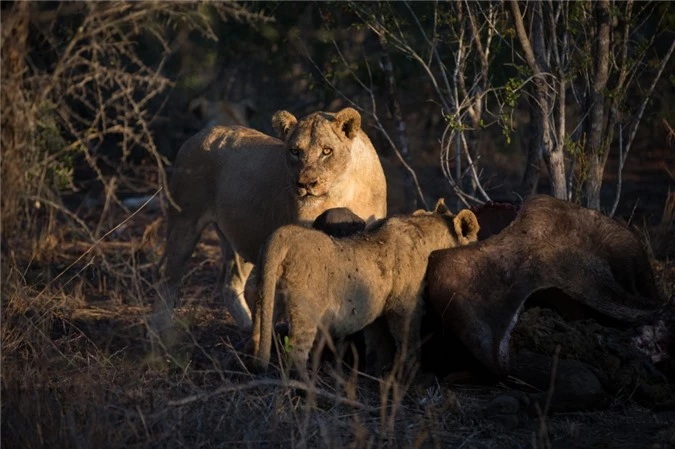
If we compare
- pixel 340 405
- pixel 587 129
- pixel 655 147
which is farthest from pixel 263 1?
pixel 655 147

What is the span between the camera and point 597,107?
6887 mm

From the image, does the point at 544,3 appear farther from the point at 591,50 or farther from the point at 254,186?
the point at 254,186

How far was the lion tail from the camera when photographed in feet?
15.0

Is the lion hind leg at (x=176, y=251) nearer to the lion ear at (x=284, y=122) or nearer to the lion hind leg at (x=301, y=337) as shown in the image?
the lion ear at (x=284, y=122)

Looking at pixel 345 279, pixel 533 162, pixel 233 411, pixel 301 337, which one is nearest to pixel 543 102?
pixel 533 162

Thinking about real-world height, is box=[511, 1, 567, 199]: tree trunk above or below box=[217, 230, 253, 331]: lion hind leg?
above

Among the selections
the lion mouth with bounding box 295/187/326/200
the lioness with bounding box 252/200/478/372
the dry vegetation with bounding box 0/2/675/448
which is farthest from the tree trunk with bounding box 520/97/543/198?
the dry vegetation with bounding box 0/2/675/448

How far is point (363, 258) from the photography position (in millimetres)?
4902

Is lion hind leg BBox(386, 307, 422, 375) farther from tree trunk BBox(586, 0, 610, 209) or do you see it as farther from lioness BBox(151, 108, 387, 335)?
tree trunk BBox(586, 0, 610, 209)

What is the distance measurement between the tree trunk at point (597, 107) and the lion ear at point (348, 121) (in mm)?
1798

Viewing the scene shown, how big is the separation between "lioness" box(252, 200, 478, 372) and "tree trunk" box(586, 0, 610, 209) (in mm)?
1928

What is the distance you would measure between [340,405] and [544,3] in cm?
385

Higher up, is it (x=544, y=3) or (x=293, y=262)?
(x=544, y=3)

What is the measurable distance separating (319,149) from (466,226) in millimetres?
964
